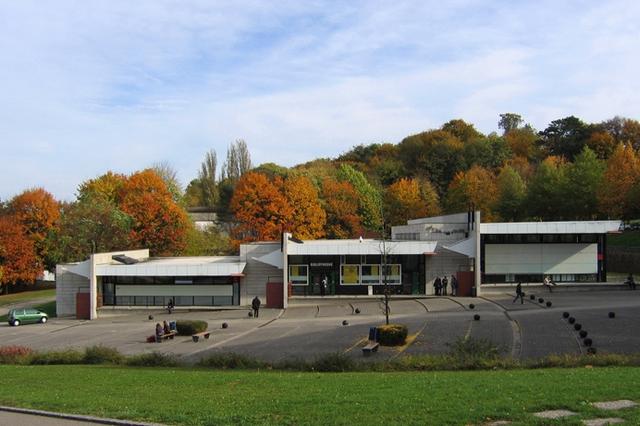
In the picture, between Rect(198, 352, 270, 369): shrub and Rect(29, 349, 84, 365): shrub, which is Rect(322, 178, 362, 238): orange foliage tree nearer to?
Rect(29, 349, 84, 365): shrub

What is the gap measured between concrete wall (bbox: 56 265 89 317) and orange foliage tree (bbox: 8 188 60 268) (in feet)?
81.9

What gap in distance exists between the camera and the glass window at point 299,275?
47844mm

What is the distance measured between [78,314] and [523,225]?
110 feet

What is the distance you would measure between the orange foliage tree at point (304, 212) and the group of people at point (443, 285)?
80.0ft

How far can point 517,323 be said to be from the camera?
3009cm

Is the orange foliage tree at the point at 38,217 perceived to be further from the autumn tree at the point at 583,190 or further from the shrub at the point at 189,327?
the autumn tree at the point at 583,190

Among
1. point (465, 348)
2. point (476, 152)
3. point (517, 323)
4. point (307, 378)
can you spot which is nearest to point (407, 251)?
point (517, 323)

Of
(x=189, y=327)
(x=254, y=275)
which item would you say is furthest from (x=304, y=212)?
(x=189, y=327)

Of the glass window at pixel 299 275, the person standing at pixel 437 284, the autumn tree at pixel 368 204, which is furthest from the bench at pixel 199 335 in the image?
the autumn tree at pixel 368 204

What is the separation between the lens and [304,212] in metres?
69.6

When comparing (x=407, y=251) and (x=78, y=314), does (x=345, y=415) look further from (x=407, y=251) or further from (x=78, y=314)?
(x=78, y=314)

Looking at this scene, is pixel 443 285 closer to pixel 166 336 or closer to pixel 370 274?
pixel 370 274

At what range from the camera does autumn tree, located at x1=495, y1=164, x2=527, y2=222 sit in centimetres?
7144

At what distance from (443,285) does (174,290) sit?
66.2 ft
